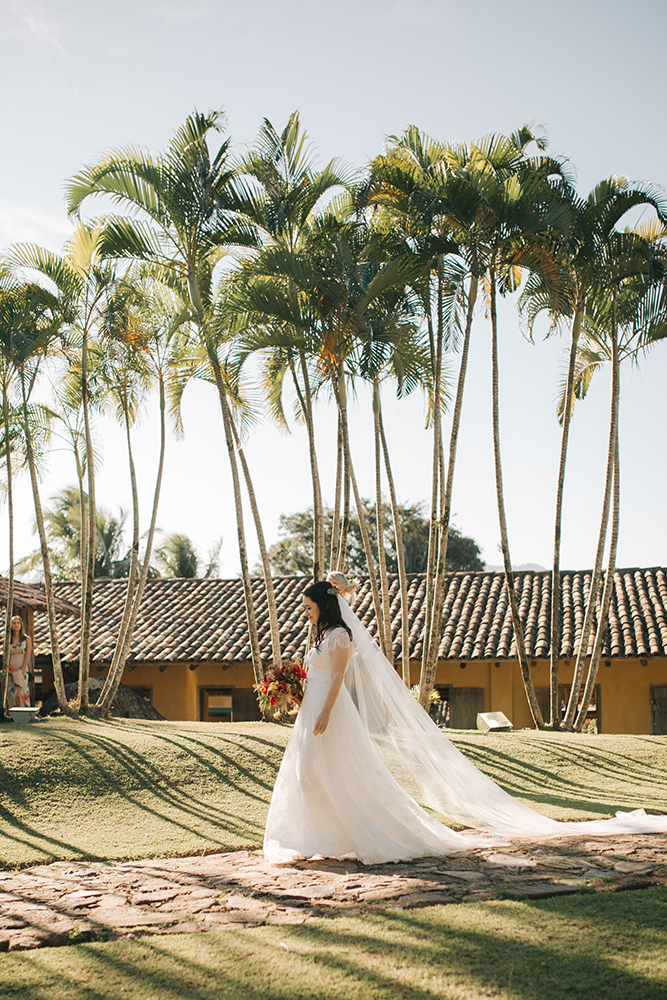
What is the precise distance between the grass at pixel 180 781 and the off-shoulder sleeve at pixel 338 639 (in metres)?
1.87

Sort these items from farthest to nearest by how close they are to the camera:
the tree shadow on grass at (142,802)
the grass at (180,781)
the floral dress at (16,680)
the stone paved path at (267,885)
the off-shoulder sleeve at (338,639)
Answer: the floral dress at (16,680) → the grass at (180,781) → the tree shadow on grass at (142,802) → the off-shoulder sleeve at (338,639) → the stone paved path at (267,885)

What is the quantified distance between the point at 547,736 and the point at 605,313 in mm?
6967

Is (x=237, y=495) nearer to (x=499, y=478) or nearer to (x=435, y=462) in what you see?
(x=435, y=462)

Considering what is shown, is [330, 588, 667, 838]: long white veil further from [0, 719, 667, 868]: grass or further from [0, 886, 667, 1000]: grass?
[0, 886, 667, 1000]: grass

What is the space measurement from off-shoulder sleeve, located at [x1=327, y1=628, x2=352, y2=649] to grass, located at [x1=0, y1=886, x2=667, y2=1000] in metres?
2.06

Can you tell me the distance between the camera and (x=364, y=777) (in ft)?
19.5

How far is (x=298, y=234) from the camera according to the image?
44.6 ft

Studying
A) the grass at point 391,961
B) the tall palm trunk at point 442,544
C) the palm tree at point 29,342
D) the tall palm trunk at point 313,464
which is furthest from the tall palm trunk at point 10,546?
the grass at point 391,961

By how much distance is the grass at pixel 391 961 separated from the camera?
3.27 metres

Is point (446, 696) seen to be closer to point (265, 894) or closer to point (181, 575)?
point (265, 894)

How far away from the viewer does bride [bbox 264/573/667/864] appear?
19.0 ft

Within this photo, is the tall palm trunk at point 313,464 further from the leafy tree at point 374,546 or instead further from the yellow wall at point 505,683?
the leafy tree at point 374,546

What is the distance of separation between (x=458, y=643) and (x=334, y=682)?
14051 millimetres

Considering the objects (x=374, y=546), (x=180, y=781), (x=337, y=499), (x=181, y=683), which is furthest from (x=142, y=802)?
(x=374, y=546)
